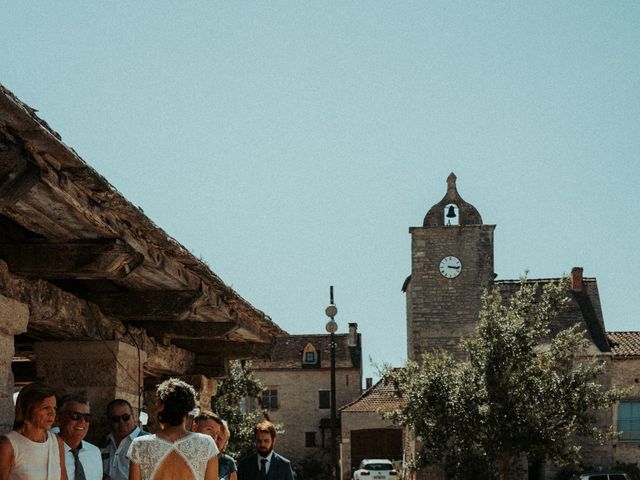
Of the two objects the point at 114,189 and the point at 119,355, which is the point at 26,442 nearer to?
the point at 114,189

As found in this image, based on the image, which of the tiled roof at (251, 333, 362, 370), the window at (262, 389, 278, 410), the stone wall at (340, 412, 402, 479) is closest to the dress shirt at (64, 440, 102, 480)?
the stone wall at (340, 412, 402, 479)

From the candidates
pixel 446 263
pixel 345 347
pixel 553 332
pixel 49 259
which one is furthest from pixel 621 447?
pixel 49 259

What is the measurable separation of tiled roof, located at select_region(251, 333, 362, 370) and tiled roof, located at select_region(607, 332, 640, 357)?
58.9 feet

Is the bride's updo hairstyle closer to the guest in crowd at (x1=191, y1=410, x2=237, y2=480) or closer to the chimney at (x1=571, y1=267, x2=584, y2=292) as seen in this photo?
the guest in crowd at (x1=191, y1=410, x2=237, y2=480)

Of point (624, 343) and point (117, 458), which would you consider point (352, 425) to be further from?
point (117, 458)

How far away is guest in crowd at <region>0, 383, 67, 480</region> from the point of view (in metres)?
4.91

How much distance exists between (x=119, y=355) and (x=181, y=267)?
1687 mm

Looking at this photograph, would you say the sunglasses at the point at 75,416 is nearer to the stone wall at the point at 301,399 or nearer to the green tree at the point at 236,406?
the green tree at the point at 236,406

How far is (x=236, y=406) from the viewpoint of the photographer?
101ft

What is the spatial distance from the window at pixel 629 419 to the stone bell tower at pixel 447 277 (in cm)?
551

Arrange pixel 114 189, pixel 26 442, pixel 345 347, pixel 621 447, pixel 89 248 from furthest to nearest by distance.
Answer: pixel 345 347, pixel 621 447, pixel 89 248, pixel 114 189, pixel 26 442

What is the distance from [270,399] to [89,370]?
41.2 metres

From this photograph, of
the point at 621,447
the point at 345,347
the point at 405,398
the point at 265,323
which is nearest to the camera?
the point at 265,323

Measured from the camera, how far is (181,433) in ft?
16.8
